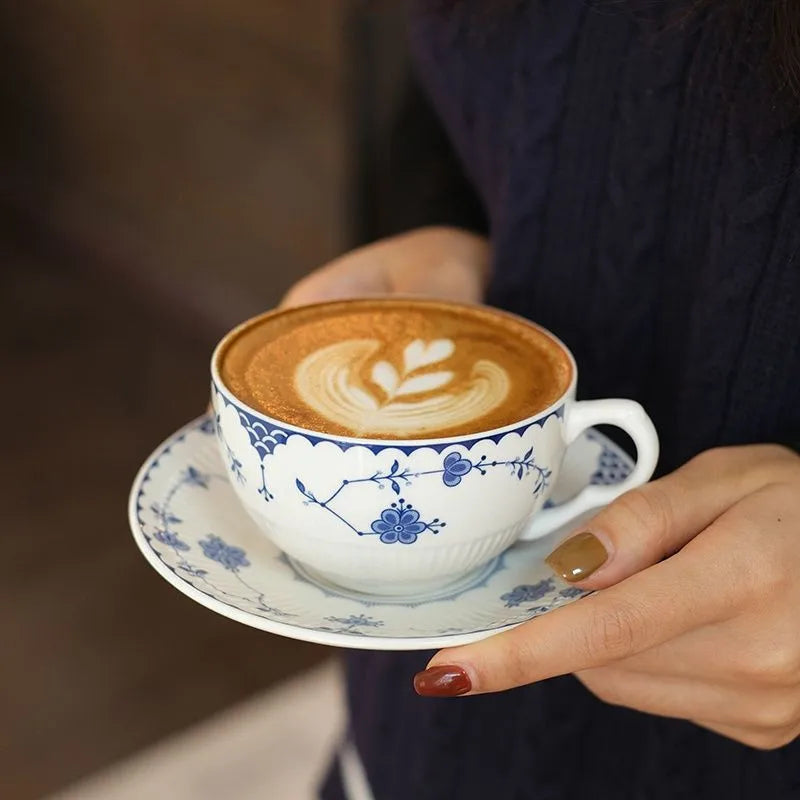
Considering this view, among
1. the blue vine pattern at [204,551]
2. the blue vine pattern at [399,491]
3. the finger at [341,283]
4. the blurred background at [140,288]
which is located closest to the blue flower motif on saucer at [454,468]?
the blue vine pattern at [399,491]

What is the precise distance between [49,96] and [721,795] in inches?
105

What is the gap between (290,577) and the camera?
1.69ft

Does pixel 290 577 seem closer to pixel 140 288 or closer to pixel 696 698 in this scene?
pixel 696 698

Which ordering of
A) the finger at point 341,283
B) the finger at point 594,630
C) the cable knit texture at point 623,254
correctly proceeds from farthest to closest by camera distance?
the finger at point 341,283 → the cable knit texture at point 623,254 → the finger at point 594,630

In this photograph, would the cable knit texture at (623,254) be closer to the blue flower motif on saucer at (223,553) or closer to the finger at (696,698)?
the finger at (696,698)

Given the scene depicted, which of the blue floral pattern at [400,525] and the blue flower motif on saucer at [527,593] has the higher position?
the blue floral pattern at [400,525]

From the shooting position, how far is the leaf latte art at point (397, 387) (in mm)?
497

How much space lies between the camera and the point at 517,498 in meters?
0.49

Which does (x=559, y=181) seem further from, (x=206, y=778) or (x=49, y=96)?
(x=49, y=96)

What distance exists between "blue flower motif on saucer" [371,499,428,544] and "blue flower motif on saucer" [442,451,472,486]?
0.02 meters

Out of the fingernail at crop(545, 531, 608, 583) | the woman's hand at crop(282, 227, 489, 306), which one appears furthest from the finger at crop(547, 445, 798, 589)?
the woman's hand at crop(282, 227, 489, 306)

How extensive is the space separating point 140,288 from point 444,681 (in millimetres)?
2302

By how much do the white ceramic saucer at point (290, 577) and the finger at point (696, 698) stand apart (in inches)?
2.6

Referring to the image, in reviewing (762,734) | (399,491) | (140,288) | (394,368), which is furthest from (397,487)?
(140,288)
